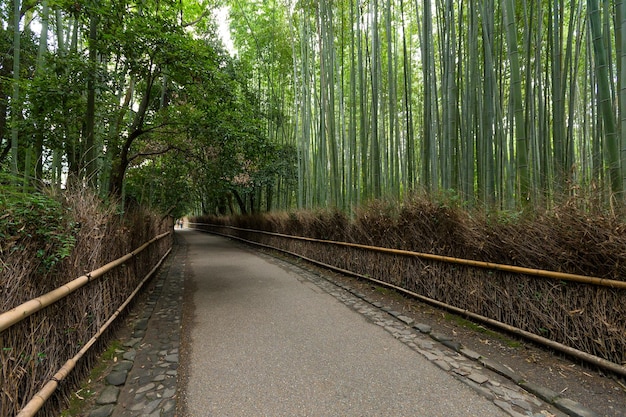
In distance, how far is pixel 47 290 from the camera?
1687mm

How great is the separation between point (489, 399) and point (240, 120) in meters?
4.67

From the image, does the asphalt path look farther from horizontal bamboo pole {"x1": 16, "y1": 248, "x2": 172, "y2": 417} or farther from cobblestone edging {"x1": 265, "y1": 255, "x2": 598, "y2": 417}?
horizontal bamboo pole {"x1": 16, "y1": 248, "x2": 172, "y2": 417}

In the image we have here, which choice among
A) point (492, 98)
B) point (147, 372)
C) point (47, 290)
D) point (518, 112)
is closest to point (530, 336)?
point (518, 112)

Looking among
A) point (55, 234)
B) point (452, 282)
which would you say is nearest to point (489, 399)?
point (452, 282)

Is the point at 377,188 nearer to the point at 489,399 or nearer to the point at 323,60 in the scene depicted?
the point at 323,60

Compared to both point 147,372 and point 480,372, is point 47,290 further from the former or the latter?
point 480,372

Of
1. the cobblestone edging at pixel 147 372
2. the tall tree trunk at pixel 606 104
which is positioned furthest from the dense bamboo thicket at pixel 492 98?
the cobblestone edging at pixel 147 372

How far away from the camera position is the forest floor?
173 centimetres

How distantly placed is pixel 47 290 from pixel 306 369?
1.61m

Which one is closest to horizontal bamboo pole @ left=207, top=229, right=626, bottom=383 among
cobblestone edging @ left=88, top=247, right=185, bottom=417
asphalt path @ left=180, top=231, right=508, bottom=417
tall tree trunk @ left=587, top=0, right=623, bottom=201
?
asphalt path @ left=180, top=231, right=508, bottom=417

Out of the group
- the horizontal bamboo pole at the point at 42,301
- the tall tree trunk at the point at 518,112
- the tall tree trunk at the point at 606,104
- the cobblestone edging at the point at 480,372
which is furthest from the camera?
the tall tree trunk at the point at 518,112

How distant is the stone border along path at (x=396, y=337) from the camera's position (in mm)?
1701

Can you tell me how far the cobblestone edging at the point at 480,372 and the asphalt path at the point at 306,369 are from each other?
0.09 metres

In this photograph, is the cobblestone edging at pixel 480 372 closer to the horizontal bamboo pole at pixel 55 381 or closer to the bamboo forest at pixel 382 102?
the bamboo forest at pixel 382 102
